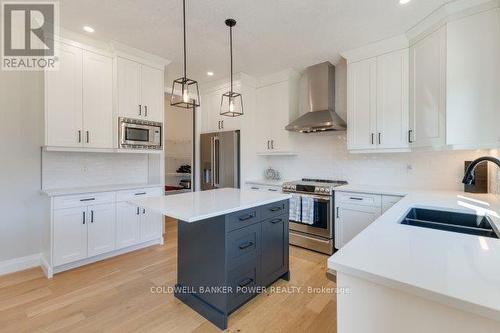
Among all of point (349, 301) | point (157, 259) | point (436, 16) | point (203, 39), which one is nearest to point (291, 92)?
point (203, 39)

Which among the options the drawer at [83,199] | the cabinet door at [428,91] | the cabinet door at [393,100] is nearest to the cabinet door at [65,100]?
the drawer at [83,199]

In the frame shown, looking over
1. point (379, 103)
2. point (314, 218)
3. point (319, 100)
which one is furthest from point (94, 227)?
point (379, 103)

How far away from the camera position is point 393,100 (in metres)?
2.88

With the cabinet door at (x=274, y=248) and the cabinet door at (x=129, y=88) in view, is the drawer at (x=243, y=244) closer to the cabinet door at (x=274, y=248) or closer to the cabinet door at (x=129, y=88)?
the cabinet door at (x=274, y=248)

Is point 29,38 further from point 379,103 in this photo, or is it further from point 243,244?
point 379,103

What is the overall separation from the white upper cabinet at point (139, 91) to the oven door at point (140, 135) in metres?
0.14

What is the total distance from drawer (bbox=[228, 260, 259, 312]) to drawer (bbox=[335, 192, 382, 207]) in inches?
61.9

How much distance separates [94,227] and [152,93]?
191 centimetres

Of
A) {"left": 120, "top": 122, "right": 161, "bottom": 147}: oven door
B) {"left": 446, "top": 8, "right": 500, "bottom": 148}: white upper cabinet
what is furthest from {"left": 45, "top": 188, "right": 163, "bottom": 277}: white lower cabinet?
{"left": 446, "top": 8, "right": 500, "bottom": 148}: white upper cabinet

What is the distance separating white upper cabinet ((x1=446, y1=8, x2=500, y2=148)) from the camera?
2.07 m

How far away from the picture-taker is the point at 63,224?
263cm

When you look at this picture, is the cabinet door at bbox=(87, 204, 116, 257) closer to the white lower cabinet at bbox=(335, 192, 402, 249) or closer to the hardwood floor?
the hardwood floor

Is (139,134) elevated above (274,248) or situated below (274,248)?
above

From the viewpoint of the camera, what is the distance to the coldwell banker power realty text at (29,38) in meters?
2.46
